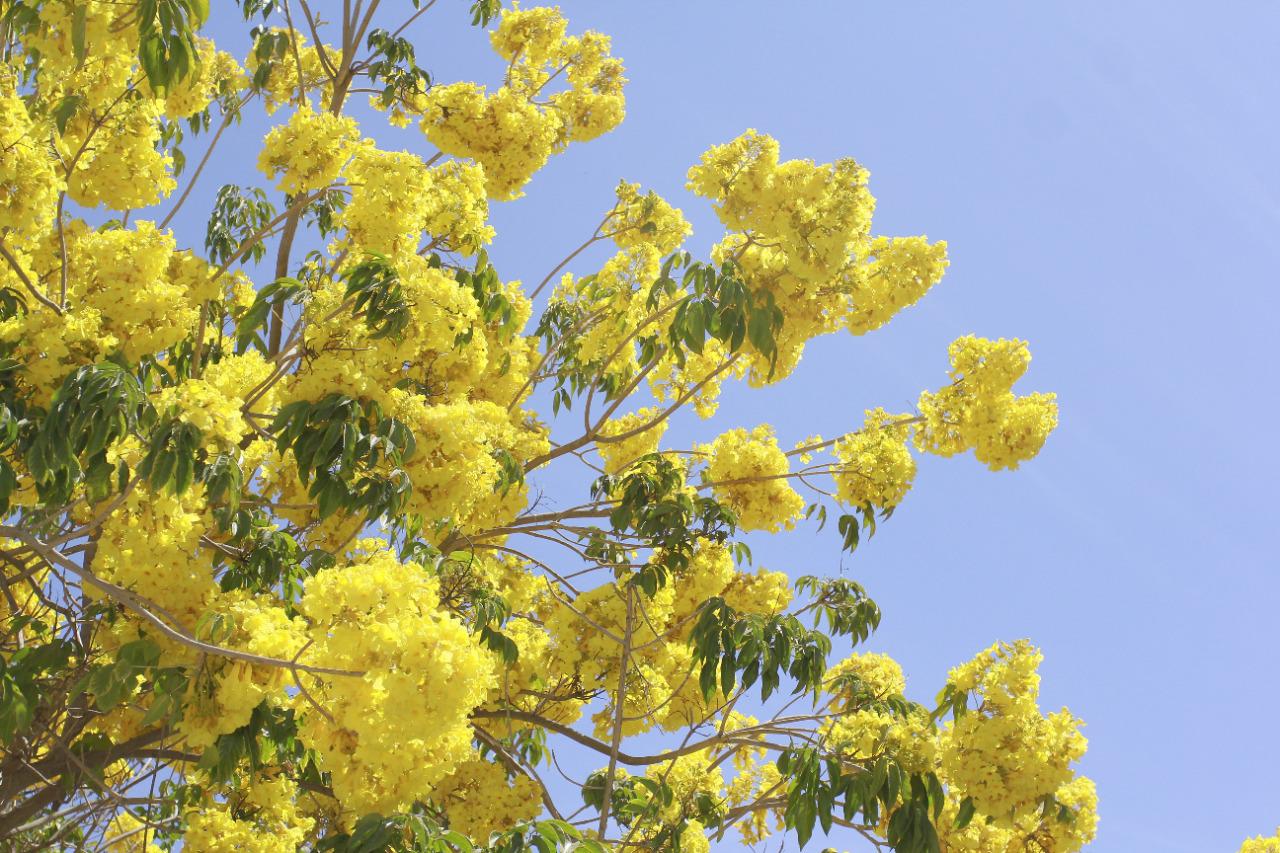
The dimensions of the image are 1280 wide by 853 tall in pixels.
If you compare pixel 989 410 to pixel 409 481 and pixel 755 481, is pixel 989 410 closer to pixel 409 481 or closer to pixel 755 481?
pixel 755 481

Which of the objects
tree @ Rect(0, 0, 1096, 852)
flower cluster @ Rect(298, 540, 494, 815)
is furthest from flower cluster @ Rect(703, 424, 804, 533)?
flower cluster @ Rect(298, 540, 494, 815)

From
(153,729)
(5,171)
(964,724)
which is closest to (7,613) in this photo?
(153,729)

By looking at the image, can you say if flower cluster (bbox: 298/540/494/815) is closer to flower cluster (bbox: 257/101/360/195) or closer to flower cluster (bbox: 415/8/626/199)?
flower cluster (bbox: 257/101/360/195)

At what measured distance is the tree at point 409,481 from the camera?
436cm

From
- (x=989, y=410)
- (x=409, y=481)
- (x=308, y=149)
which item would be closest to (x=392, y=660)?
(x=409, y=481)

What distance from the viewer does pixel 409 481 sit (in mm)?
4855

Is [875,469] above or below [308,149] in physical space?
below

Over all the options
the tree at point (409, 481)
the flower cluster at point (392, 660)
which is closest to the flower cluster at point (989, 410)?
the tree at point (409, 481)

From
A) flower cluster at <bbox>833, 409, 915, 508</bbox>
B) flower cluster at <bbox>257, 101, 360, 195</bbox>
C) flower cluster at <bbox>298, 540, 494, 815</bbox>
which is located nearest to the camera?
flower cluster at <bbox>298, 540, 494, 815</bbox>

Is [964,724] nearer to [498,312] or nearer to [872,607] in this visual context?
[872,607]

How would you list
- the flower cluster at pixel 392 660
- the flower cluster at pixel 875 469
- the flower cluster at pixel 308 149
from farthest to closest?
the flower cluster at pixel 875 469
the flower cluster at pixel 308 149
the flower cluster at pixel 392 660

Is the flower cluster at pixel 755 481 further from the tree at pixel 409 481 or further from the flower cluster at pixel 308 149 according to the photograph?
the flower cluster at pixel 308 149

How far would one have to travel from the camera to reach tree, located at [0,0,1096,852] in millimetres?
4363

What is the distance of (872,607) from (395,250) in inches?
144
